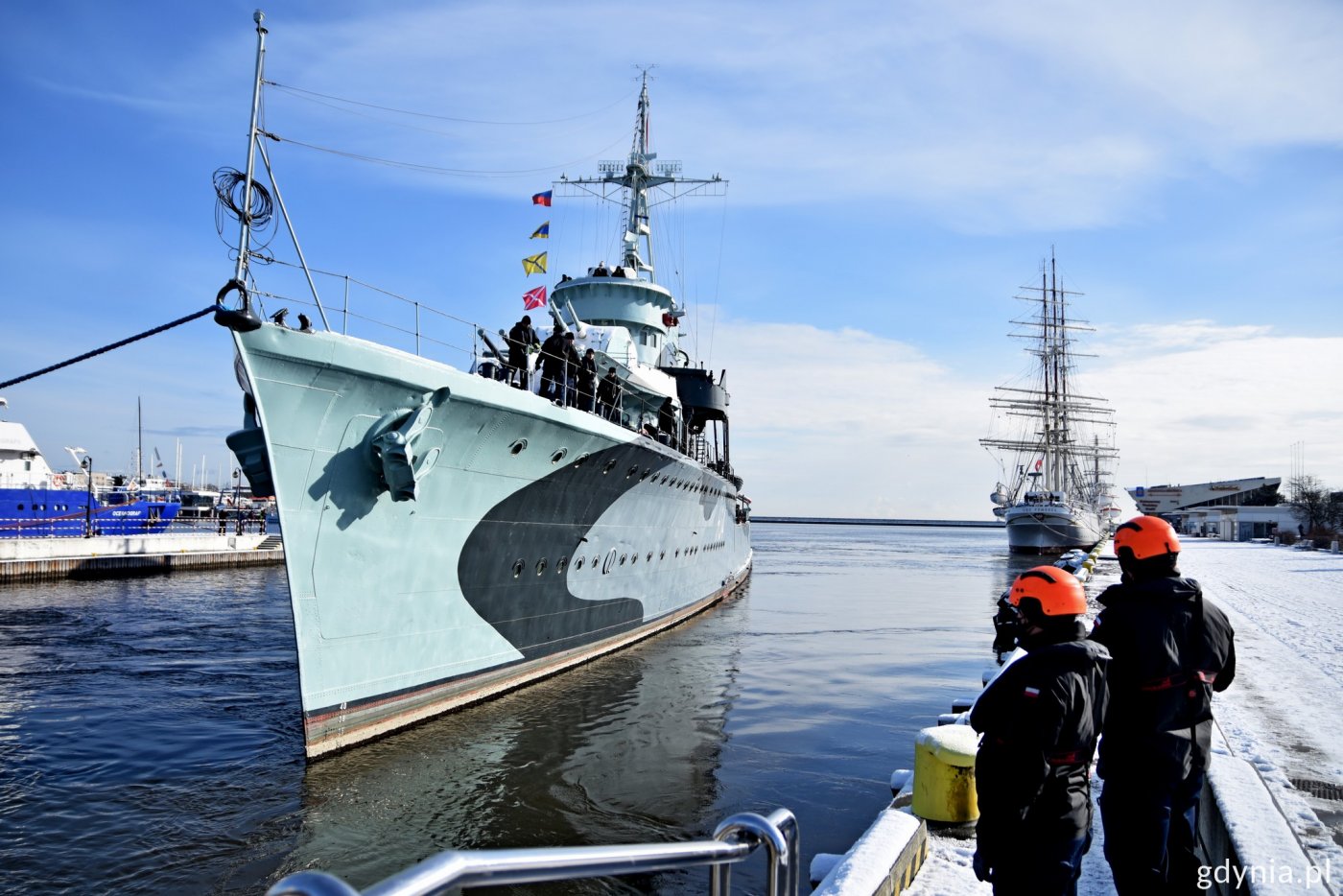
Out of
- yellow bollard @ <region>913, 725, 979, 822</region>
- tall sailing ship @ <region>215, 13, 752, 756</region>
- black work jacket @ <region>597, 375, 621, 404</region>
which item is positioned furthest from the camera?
black work jacket @ <region>597, 375, 621, 404</region>

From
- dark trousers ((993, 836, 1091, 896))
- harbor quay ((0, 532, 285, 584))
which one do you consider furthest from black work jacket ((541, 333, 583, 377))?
harbor quay ((0, 532, 285, 584))

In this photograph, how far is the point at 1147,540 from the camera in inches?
148

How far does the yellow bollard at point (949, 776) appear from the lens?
5.11 m

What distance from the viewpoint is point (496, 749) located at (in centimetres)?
881

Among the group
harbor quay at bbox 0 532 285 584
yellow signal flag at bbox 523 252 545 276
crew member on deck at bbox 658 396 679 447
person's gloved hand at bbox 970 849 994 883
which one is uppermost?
yellow signal flag at bbox 523 252 545 276

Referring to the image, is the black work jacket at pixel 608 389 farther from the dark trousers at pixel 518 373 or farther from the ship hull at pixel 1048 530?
the ship hull at pixel 1048 530

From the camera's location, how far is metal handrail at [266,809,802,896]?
139 centimetres

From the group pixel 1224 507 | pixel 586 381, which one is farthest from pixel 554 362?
pixel 1224 507

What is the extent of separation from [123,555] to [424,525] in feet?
80.3

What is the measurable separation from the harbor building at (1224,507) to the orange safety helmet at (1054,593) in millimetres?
75686

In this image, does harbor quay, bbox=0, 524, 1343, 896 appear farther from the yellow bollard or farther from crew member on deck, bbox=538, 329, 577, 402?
crew member on deck, bbox=538, 329, 577, 402

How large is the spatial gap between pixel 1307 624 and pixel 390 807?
1381 centimetres

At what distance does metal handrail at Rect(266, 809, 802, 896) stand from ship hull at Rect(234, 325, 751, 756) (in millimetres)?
6312

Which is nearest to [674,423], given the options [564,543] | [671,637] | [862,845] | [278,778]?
[671,637]
